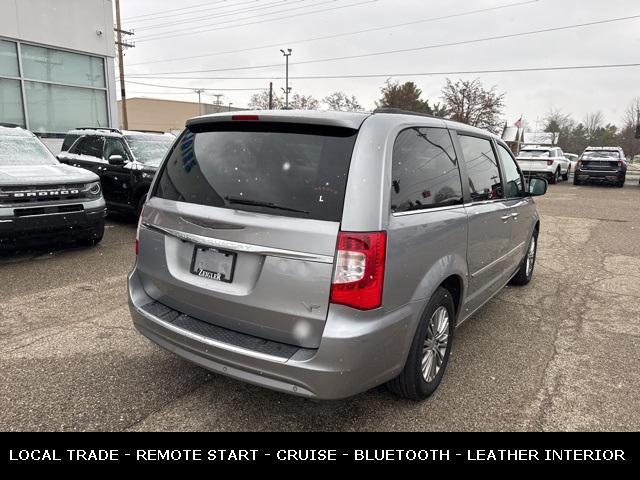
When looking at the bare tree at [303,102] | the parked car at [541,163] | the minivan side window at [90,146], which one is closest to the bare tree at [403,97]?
the bare tree at [303,102]

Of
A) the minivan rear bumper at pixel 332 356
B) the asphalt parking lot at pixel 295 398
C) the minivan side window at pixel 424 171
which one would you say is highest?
the minivan side window at pixel 424 171

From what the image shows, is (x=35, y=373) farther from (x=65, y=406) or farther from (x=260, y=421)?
(x=260, y=421)

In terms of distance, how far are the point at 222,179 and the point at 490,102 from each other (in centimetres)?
4223

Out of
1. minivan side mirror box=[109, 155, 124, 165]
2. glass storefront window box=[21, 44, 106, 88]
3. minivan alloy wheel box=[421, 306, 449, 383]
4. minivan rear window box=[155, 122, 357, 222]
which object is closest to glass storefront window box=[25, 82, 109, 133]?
glass storefront window box=[21, 44, 106, 88]

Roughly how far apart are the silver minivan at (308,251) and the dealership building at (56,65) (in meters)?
13.3

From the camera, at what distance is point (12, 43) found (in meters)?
12.9

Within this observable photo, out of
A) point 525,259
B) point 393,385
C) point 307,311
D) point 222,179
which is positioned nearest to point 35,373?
point 222,179

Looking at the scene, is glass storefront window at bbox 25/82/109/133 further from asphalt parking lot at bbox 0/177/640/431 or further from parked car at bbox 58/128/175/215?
asphalt parking lot at bbox 0/177/640/431

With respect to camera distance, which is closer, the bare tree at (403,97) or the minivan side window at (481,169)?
the minivan side window at (481,169)

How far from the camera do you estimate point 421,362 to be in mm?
2701

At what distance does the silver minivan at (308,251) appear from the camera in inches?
86.0

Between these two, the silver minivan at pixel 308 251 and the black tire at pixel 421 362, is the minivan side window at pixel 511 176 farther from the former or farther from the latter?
the black tire at pixel 421 362

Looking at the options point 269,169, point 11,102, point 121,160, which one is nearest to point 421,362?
point 269,169
